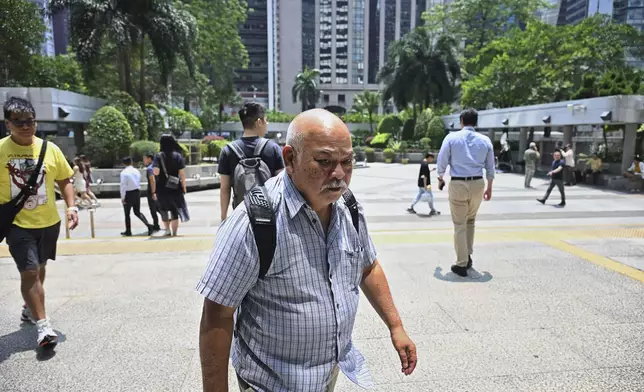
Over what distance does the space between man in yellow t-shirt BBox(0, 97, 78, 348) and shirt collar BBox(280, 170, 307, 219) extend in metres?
2.63

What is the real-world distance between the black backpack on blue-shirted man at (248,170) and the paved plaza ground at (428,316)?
1211 millimetres

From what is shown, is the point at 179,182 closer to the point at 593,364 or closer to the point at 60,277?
the point at 60,277

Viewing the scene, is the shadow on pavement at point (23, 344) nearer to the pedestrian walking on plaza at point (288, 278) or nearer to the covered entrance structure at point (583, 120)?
the pedestrian walking on plaza at point (288, 278)

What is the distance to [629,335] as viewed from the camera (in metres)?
3.52

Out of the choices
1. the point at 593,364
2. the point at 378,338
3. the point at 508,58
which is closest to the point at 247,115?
the point at 378,338

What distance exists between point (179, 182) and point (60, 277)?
98.9 inches

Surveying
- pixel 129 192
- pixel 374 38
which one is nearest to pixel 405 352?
pixel 129 192

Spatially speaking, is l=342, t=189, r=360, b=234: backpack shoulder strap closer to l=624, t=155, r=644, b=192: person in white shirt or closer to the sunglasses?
the sunglasses

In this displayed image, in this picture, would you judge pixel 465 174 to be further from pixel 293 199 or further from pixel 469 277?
pixel 293 199

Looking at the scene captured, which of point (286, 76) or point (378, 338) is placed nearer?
point (378, 338)

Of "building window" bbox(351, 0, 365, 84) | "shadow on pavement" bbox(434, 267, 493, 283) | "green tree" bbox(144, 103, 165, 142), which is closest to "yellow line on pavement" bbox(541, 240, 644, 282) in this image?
"shadow on pavement" bbox(434, 267, 493, 283)

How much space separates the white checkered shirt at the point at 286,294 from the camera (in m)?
1.44

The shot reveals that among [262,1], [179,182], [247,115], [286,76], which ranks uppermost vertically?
[262,1]

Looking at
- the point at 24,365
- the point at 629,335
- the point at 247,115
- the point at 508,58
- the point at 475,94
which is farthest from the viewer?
the point at 475,94
